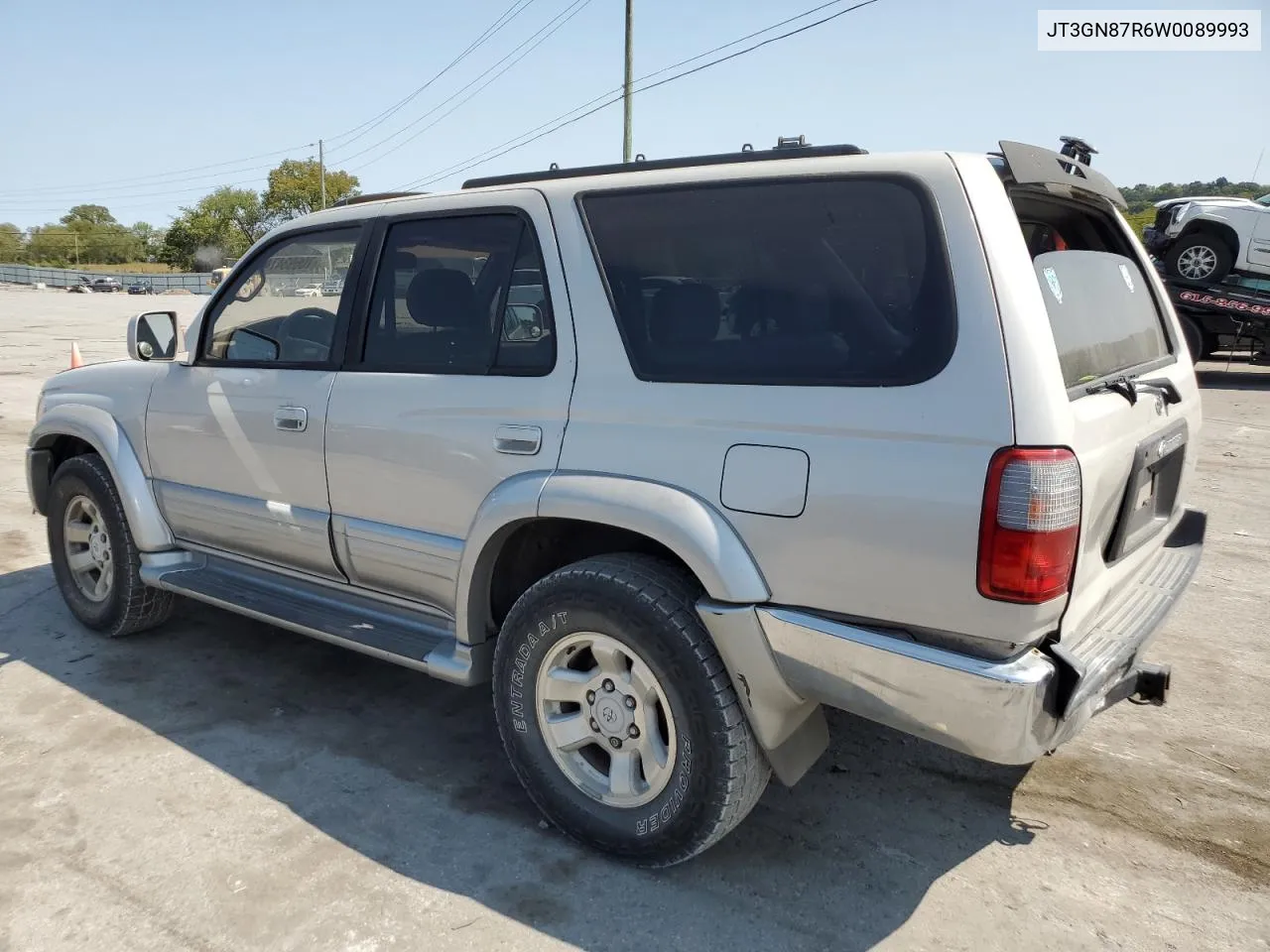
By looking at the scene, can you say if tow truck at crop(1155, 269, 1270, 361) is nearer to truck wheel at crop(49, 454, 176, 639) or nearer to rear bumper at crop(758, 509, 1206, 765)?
rear bumper at crop(758, 509, 1206, 765)

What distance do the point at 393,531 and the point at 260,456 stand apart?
0.79 meters

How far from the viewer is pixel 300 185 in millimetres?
91375

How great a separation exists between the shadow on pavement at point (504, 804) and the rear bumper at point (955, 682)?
65 centimetres

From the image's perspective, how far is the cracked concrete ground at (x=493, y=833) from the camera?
2512 millimetres

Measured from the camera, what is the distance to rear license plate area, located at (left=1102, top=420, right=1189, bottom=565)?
8.51 feet

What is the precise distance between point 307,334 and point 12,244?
151 meters

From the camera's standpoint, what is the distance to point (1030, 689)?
6.97 ft

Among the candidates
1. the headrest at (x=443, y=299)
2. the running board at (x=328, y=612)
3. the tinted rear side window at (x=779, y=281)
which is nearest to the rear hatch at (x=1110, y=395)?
the tinted rear side window at (x=779, y=281)

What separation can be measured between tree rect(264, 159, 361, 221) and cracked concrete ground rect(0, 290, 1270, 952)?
93.4 m

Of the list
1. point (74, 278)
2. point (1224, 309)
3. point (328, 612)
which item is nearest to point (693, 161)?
point (328, 612)

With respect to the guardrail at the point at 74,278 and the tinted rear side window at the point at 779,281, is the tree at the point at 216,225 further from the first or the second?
the tinted rear side window at the point at 779,281

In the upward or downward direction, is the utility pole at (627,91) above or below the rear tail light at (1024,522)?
above

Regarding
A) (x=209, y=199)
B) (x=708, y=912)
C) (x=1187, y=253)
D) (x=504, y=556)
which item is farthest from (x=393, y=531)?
(x=209, y=199)

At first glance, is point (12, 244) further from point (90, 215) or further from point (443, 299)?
point (443, 299)
